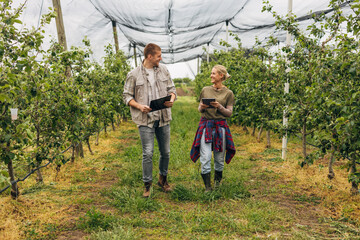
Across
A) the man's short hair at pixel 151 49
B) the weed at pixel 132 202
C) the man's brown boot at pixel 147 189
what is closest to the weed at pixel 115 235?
the weed at pixel 132 202

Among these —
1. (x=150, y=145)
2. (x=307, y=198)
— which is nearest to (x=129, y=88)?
(x=150, y=145)

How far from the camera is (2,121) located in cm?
225

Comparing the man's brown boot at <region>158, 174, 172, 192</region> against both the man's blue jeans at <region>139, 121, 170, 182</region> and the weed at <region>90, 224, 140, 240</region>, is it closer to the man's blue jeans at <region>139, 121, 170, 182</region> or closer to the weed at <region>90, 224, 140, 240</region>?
the man's blue jeans at <region>139, 121, 170, 182</region>

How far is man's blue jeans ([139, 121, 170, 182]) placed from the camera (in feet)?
11.0

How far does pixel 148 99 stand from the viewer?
3.41 metres

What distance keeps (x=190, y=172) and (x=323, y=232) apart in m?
2.13

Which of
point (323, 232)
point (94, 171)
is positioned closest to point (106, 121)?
point (94, 171)

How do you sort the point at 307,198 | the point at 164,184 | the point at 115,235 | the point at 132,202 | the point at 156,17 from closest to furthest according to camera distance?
the point at 115,235 → the point at 132,202 → the point at 307,198 → the point at 164,184 → the point at 156,17

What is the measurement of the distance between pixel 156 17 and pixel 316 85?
6549mm

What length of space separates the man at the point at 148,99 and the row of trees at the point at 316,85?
1696 mm

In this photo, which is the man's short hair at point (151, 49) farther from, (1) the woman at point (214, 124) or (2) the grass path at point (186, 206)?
(2) the grass path at point (186, 206)

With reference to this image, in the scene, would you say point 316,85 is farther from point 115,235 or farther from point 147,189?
point 115,235

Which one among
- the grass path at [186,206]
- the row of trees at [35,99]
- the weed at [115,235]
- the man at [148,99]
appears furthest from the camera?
the man at [148,99]

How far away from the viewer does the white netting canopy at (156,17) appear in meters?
7.06
